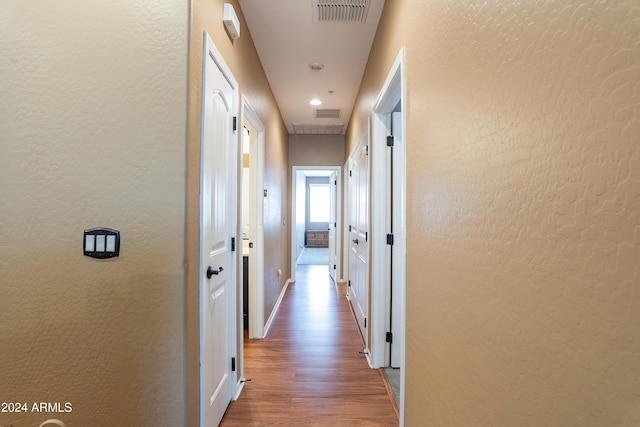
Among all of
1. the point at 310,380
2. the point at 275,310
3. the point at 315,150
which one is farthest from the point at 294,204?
the point at 310,380

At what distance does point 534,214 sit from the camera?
68cm

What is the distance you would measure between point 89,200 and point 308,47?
2.18 meters

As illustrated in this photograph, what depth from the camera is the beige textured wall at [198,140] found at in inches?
55.0

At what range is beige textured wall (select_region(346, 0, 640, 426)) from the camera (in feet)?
1.62

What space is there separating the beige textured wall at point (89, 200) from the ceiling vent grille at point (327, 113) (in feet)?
10.4

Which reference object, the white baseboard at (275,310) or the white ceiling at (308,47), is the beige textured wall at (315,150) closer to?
the white ceiling at (308,47)

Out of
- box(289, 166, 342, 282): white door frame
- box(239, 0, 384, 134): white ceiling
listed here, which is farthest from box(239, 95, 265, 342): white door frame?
box(289, 166, 342, 282): white door frame

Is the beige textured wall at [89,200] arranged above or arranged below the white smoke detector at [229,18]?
below

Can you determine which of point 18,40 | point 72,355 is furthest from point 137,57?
point 72,355

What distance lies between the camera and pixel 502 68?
788 millimetres

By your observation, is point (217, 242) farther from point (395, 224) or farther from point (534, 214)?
point (534, 214)

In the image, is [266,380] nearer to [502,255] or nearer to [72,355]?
[72,355]

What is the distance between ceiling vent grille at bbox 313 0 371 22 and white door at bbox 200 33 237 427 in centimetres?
85

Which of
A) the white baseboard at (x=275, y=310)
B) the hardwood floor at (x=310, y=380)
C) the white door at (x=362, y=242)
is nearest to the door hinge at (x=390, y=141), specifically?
the white door at (x=362, y=242)
